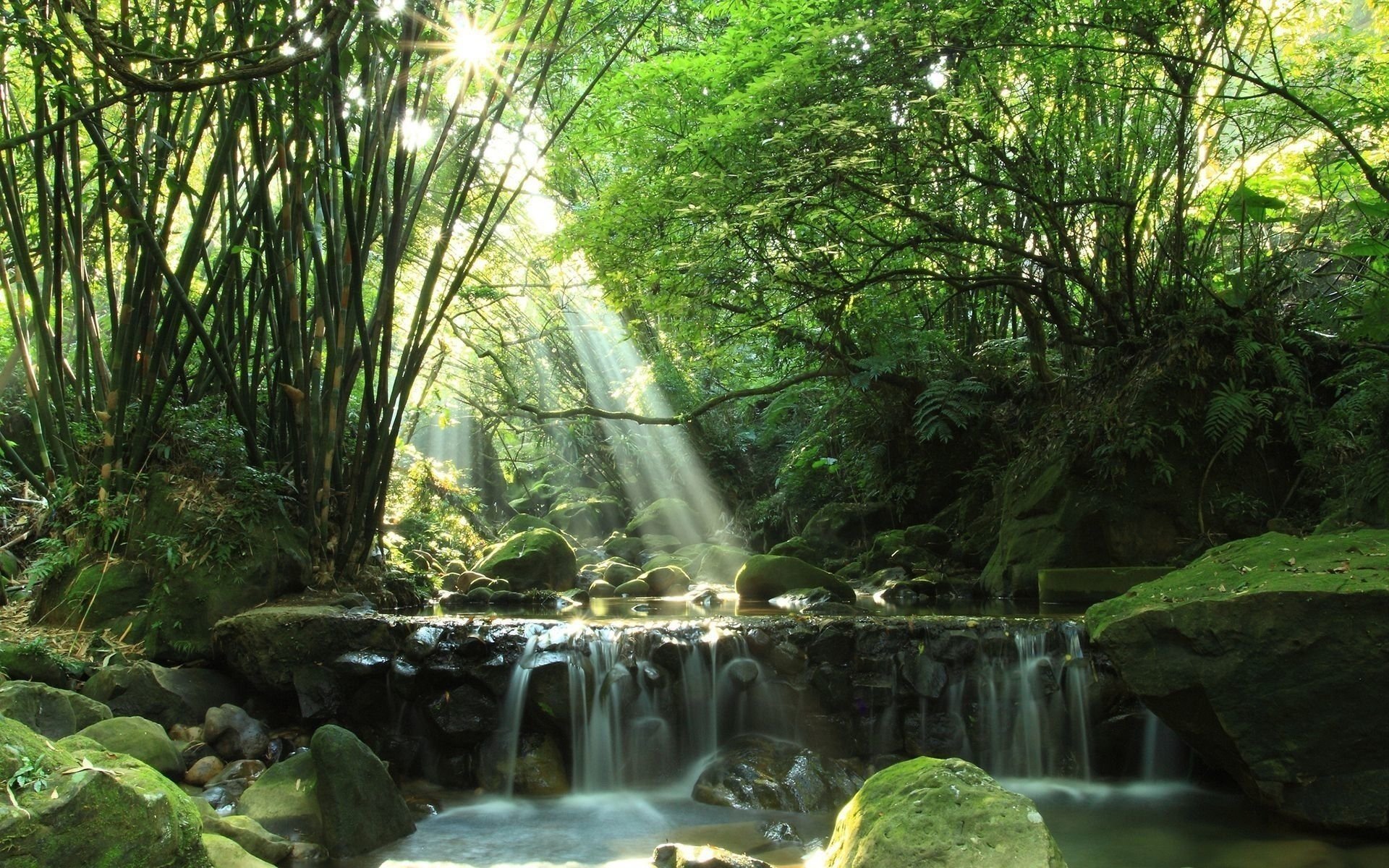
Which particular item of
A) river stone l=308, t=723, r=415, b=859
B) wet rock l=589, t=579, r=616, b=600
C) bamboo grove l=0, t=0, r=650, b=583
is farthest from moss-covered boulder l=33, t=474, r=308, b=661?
wet rock l=589, t=579, r=616, b=600

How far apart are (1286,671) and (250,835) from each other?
433cm

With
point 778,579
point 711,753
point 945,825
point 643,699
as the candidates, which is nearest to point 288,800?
point 643,699

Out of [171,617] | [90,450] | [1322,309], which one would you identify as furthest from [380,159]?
[1322,309]

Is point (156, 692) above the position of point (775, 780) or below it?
above

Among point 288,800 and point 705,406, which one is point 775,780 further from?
point 705,406

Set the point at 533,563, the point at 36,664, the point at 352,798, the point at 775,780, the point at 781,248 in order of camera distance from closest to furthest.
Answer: the point at 352,798 < the point at 36,664 < the point at 775,780 < the point at 781,248 < the point at 533,563

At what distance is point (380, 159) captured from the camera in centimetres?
599

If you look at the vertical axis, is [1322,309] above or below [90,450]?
above

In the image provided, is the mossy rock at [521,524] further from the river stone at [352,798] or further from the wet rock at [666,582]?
the river stone at [352,798]

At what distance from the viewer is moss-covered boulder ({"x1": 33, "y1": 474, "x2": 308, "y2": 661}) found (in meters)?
5.34

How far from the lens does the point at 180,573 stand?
5.51m

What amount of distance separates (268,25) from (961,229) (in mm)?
6405

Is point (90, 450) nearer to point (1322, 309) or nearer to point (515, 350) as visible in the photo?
point (515, 350)

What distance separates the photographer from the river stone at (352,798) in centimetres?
389
